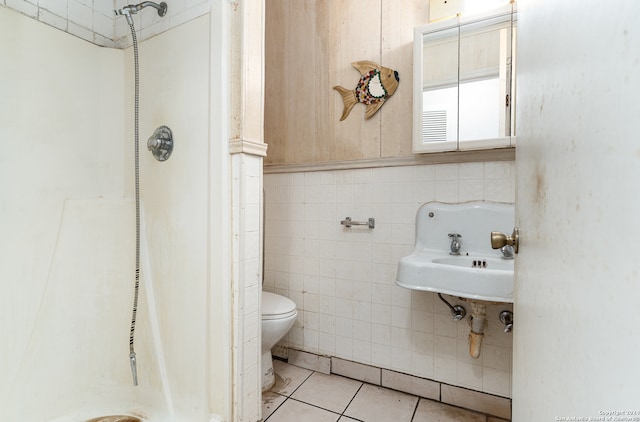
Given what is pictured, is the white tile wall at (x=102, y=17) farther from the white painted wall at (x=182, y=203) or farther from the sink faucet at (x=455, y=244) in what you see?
the sink faucet at (x=455, y=244)

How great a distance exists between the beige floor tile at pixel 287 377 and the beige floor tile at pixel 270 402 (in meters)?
0.04

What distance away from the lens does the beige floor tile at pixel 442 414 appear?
1.43 m

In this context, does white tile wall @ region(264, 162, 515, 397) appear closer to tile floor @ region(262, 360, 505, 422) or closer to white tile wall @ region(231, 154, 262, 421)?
tile floor @ region(262, 360, 505, 422)

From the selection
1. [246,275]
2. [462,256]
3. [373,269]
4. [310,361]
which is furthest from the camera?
[310,361]

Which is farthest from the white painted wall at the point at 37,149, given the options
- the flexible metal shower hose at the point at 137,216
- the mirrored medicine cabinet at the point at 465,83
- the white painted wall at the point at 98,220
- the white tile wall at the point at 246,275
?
the mirrored medicine cabinet at the point at 465,83

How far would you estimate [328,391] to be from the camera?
1.65 m

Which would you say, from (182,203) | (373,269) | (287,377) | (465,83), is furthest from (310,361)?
(465,83)

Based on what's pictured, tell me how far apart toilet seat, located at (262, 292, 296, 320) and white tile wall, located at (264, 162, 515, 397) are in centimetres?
26

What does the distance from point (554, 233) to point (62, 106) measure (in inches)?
70.1

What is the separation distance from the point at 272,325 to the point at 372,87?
1.36 m

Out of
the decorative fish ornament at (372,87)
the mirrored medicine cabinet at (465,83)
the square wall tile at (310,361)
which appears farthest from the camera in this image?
the square wall tile at (310,361)

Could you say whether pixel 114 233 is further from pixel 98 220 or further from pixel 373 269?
pixel 373 269

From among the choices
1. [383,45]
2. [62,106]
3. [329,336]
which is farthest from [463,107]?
[62,106]

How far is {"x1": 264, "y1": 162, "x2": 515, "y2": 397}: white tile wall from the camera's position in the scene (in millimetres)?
1488
